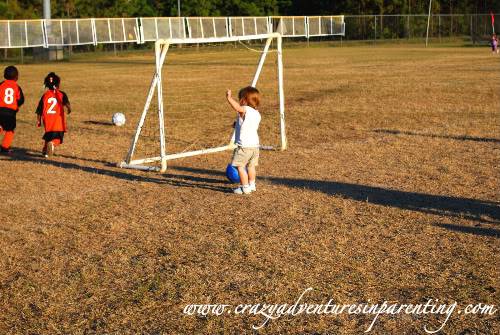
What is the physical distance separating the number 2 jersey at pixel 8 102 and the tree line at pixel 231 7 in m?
40.4

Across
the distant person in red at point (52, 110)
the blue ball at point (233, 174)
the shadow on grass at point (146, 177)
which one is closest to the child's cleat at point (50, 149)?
the distant person in red at point (52, 110)

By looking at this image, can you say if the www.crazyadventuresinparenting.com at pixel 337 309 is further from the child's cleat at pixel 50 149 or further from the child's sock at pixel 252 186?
the child's cleat at pixel 50 149

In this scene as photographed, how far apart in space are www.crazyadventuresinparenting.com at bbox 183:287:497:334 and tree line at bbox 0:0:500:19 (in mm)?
48725

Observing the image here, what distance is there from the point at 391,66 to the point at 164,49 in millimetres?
23446

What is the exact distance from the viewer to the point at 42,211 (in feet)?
28.2

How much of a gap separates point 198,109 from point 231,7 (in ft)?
153

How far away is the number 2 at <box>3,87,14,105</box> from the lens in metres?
12.7

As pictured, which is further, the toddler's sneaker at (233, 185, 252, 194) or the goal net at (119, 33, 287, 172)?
Result: the goal net at (119, 33, 287, 172)

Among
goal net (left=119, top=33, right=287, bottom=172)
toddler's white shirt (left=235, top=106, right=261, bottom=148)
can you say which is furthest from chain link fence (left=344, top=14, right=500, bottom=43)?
toddler's white shirt (left=235, top=106, right=261, bottom=148)

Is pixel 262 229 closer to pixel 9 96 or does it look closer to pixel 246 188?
pixel 246 188

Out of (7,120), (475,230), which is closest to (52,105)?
(7,120)

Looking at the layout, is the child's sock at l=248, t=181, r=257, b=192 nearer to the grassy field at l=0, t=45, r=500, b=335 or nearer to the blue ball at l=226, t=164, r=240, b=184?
the grassy field at l=0, t=45, r=500, b=335

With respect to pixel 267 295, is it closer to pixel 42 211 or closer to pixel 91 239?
pixel 91 239

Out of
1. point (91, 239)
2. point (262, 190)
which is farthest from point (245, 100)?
point (91, 239)
